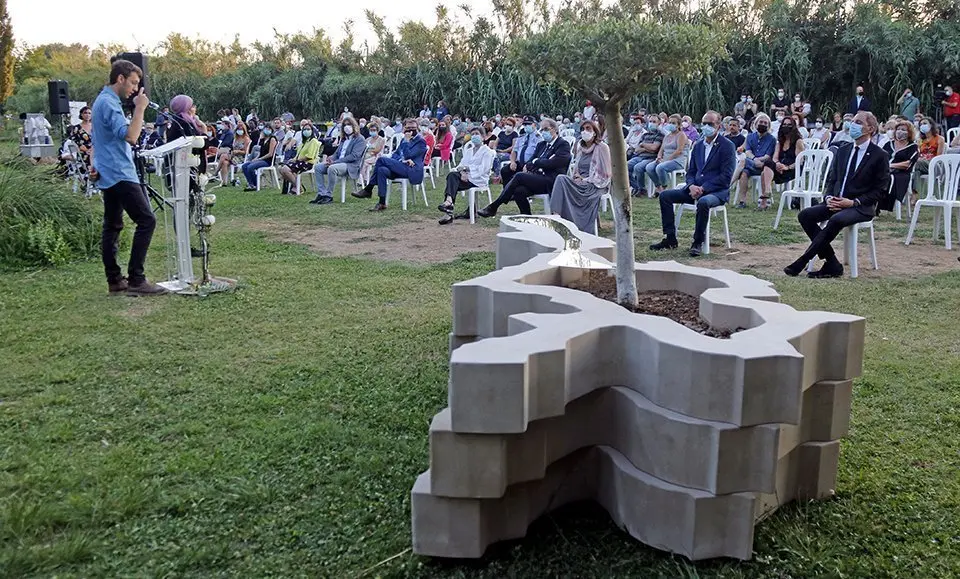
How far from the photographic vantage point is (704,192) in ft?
27.3

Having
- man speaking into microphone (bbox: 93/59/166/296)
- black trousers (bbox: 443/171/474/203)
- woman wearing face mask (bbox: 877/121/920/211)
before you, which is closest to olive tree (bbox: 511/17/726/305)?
man speaking into microphone (bbox: 93/59/166/296)

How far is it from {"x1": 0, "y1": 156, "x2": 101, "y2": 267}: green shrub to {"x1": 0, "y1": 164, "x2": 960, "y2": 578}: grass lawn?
140 cm

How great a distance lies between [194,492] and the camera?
308 cm

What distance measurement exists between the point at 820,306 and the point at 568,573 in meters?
4.07

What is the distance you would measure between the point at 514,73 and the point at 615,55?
20.2ft

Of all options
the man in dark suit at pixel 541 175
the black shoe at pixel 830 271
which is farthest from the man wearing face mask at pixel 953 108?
the black shoe at pixel 830 271

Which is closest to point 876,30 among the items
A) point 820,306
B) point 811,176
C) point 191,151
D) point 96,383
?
point 811,176

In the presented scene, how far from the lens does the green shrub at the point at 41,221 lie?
773cm

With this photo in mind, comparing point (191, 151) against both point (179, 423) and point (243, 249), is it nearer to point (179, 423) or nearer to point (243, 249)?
point (243, 249)

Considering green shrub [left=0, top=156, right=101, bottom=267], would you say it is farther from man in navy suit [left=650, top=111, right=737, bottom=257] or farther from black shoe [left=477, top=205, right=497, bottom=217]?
man in navy suit [left=650, top=111, right=737, bottom=257]

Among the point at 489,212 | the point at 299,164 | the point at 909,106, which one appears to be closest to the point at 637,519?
the point at 489,212

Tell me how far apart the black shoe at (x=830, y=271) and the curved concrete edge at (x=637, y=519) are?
195 inches

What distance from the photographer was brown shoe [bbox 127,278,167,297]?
6.39 metres

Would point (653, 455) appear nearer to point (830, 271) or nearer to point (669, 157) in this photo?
point (830, 271)
